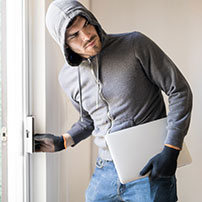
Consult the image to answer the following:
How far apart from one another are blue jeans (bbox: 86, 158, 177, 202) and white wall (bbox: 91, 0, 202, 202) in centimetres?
89

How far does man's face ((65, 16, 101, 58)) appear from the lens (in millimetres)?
942

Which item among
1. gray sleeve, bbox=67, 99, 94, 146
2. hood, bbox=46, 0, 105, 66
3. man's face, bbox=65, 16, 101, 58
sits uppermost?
hood, bbox=46, 0, 105, 66

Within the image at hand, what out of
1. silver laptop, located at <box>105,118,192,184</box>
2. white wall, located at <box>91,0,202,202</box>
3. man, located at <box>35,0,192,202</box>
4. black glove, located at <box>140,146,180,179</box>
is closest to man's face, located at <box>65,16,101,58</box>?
man, located at <box>35,0,192,202</box>

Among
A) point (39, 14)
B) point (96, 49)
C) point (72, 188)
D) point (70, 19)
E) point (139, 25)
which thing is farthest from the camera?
point (139, 25)

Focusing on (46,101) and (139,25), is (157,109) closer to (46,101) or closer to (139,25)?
(46,101)

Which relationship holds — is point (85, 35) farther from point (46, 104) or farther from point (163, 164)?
point (163, 164)

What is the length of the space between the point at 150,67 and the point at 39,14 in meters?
0.49

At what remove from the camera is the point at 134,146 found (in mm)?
1011

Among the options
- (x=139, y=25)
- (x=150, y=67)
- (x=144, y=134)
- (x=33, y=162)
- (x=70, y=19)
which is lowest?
(x=33, y=162)

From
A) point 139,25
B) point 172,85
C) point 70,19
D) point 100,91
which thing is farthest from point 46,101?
point 139,25

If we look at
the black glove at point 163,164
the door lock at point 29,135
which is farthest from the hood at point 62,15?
the black glove at point 163,164

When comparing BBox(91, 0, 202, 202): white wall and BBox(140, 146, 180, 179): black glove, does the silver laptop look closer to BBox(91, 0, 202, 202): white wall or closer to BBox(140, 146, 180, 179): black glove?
BBox(140, 146, 180, 179): black glove

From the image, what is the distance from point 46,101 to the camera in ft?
3.89

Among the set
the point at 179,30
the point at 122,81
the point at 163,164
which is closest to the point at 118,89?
the point at 122,81
